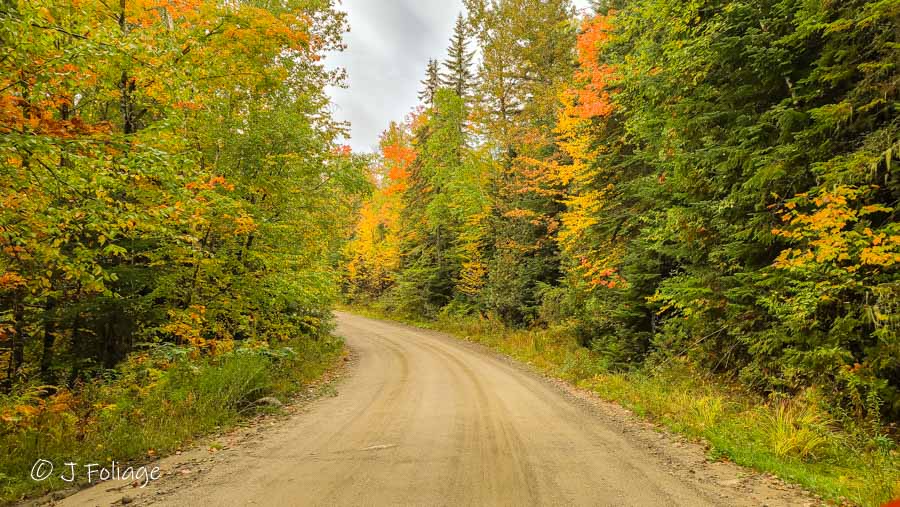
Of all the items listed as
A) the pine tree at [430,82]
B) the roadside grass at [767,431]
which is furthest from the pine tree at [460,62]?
the roadside grass at [767,431]

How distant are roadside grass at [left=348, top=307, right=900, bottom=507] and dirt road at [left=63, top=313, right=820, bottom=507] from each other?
0.46 metres

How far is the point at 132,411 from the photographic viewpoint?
265 inches

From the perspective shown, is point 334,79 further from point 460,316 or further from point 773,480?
point 773,480

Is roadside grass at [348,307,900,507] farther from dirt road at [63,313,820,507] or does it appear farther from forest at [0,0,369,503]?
forest at [0,0,369,503]

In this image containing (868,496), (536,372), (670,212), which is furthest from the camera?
(536,372)

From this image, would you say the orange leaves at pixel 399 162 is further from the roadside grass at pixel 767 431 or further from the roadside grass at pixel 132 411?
the roadside grass at pixel 767 431

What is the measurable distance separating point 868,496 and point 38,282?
11.8m

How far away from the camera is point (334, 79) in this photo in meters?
17.2

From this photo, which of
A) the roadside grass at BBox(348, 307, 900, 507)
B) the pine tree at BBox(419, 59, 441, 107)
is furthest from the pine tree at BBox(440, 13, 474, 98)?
the roadside grass at BBox(348, 307, 900, 507)

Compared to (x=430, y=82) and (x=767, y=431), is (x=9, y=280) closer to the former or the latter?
(x=767, y=431)

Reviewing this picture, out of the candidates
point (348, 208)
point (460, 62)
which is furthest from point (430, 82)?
point (348, 208)

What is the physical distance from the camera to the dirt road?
14.5ft

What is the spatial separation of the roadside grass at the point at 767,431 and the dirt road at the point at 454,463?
46 centimetres

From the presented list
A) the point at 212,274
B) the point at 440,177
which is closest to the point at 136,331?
the point at 212,274
